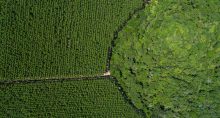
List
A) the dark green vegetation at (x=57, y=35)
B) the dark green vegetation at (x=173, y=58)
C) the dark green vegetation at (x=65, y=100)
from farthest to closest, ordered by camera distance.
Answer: the dark green vegetation at (x=65, y=100) → the dark green vegetation at (x=57, y=35) → the dark green vegetation at (x=173, y=58)

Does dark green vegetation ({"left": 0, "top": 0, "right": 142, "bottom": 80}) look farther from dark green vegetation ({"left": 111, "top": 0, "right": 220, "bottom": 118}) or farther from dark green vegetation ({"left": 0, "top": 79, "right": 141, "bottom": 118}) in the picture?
dark green vegetation ({"left": 111, "top": 0, "right": 220, "bottom": 118})

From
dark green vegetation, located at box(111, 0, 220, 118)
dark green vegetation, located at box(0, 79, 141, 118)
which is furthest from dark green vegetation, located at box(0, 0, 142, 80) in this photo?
dark green vegetation, located at box(111, 0, 220, 118)

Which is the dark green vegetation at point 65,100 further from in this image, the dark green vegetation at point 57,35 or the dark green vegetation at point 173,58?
the dark green vegetation at point 173,58

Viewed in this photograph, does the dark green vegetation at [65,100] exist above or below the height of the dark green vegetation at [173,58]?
below

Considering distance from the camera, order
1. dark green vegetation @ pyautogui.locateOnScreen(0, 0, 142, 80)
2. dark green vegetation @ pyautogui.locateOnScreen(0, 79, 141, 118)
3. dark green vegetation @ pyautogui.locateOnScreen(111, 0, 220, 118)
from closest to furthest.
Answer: dark green vegetation @ pyautogui.locateOnScreen(111, 0, 220, 118) < dark green vegetation @ pyautogui.locateOnScreen(0, 0, 142, 80) < dark green vegetation @ pyautogui.locateOnScreen(0, 79, 141, 118)

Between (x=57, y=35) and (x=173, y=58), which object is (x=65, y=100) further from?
(x=173, y=58)

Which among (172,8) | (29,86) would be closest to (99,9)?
(172,8)

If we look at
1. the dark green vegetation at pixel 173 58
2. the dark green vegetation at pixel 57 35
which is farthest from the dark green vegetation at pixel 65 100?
the dark green vegetation at pixel 173 58

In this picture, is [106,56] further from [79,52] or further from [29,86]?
[29,86]
